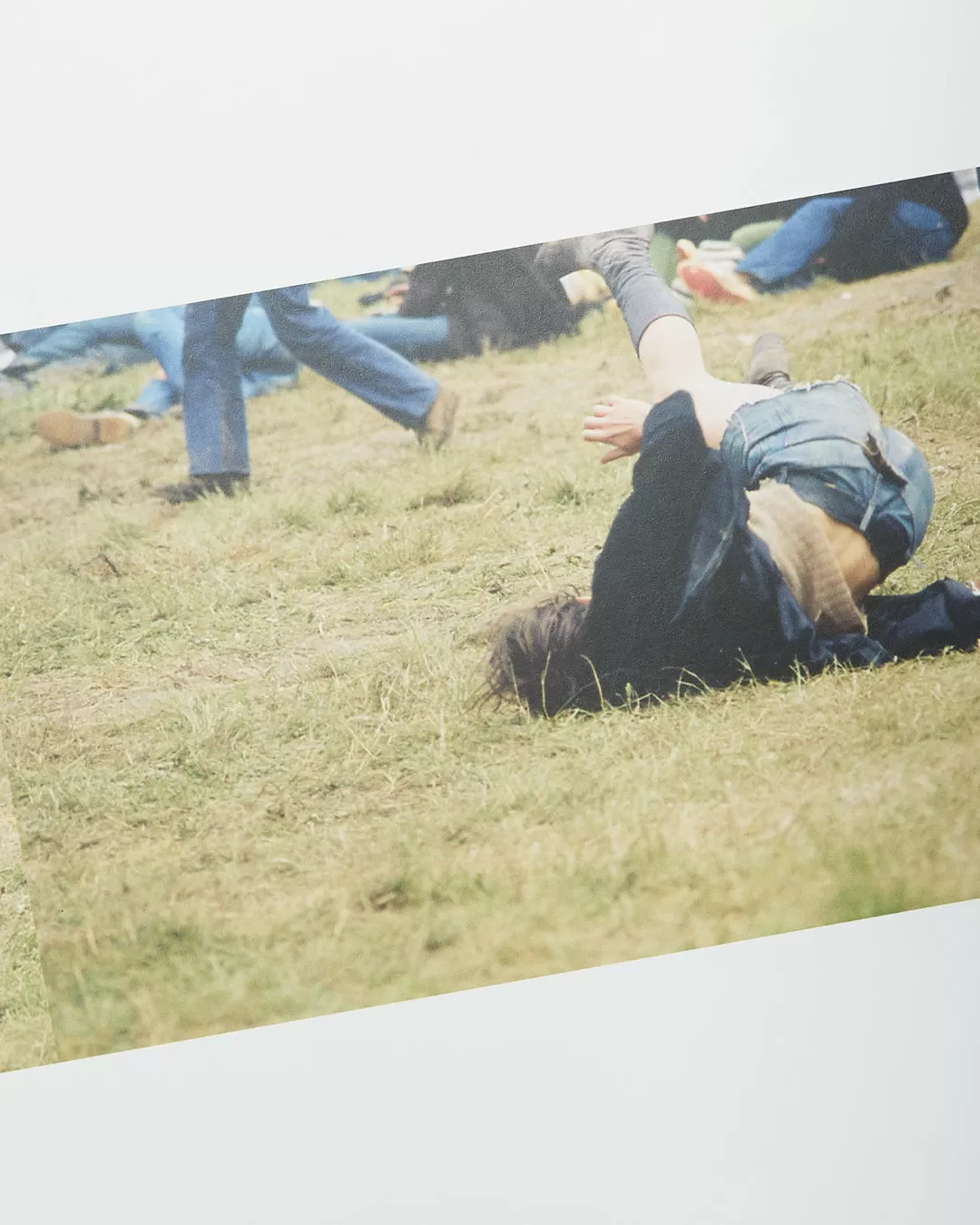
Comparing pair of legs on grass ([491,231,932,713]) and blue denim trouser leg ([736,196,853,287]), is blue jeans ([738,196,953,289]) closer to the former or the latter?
blue denim trouser leg ([736,196,853,287])

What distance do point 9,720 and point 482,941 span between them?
3.94 feet

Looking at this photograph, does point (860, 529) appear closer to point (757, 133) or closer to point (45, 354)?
point (757, 133)

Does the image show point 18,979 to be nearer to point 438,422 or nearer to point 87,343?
point 87,343

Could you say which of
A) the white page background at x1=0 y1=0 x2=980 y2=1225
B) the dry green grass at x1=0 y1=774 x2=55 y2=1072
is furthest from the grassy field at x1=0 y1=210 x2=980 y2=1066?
the white page background at x1=0 y1=0 x2=980 y2=1225

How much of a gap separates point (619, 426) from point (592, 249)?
1.35 ft

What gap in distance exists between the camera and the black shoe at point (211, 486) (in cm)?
254

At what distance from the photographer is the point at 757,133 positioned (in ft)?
8.13

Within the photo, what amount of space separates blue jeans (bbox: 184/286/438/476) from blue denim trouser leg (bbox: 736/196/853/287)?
0.82m

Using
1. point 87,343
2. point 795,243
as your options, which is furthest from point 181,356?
point 795,243

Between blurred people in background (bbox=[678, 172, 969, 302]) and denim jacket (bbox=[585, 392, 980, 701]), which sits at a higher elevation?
blurred people in background (bbox=[678, 172, 969, 302])

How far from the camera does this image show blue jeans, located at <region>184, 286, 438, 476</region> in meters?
2.48

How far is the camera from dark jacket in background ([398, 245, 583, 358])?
2471 mm

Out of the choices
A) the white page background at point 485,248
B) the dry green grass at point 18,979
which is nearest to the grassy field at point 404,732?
the dry green grass at point 18,979

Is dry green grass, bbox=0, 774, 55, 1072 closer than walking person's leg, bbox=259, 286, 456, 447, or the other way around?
dry green grass, bbox=0, 774, 55, 1072
